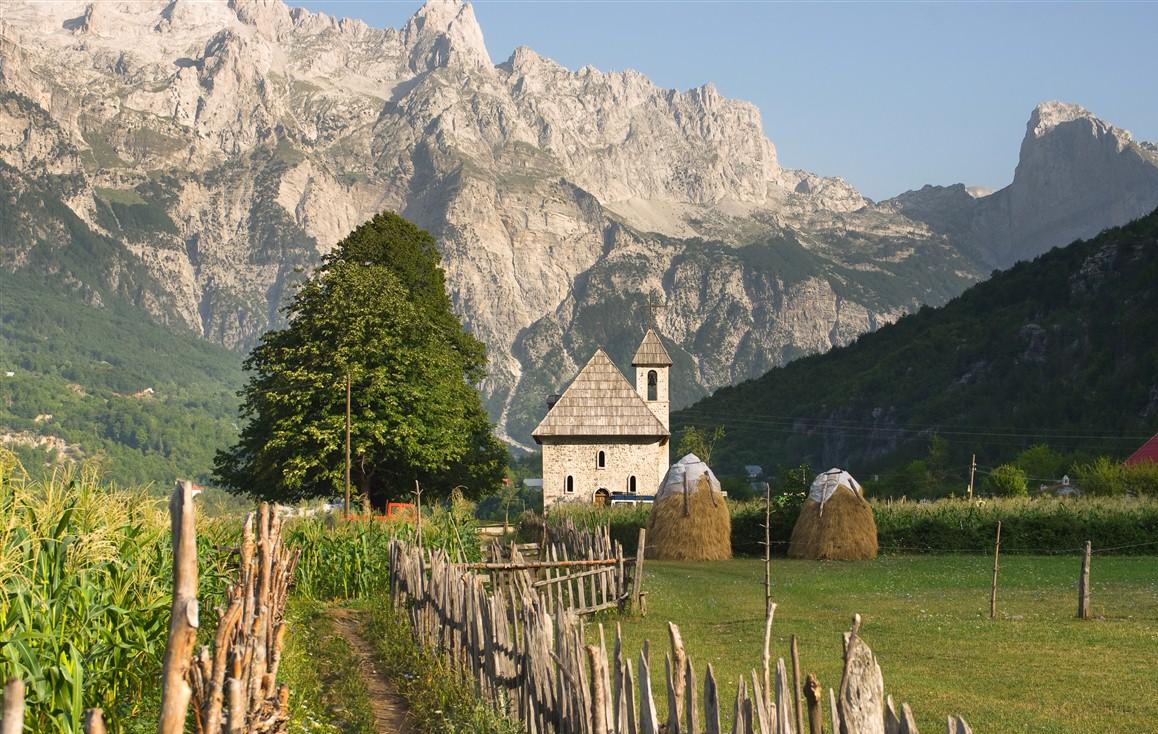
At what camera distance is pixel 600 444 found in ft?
170

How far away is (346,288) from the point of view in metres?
39.6

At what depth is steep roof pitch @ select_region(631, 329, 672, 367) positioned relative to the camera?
59188mm

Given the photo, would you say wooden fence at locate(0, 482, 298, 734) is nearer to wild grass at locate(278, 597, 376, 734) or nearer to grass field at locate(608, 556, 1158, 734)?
wild grass at locate(278, 597, 376, 734)

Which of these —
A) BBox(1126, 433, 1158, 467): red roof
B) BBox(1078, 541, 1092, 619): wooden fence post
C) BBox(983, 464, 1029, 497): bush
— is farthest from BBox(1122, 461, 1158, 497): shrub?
BBox(1078, 541, 1092, 619): wooden fence post

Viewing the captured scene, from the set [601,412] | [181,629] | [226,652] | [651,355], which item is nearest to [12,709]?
[181,629]

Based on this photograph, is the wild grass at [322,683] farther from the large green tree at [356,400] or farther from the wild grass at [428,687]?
the large green tree at [356,400]

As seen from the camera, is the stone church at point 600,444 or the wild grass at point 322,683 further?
the stone church at point 600,444

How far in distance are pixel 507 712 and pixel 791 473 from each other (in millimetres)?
30359

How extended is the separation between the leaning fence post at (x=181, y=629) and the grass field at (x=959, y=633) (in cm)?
811

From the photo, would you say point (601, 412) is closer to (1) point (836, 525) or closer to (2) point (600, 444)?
(2) point (600, 444)

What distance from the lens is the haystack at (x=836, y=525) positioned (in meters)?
36.5

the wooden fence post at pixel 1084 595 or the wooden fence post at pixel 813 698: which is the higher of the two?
the wooden fence post at pixel 813 698

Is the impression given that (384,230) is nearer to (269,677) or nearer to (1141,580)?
(1141,580)

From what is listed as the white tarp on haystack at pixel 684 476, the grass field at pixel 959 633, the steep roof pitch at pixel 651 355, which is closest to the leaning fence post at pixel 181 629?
the grass field at pixel 959 633
